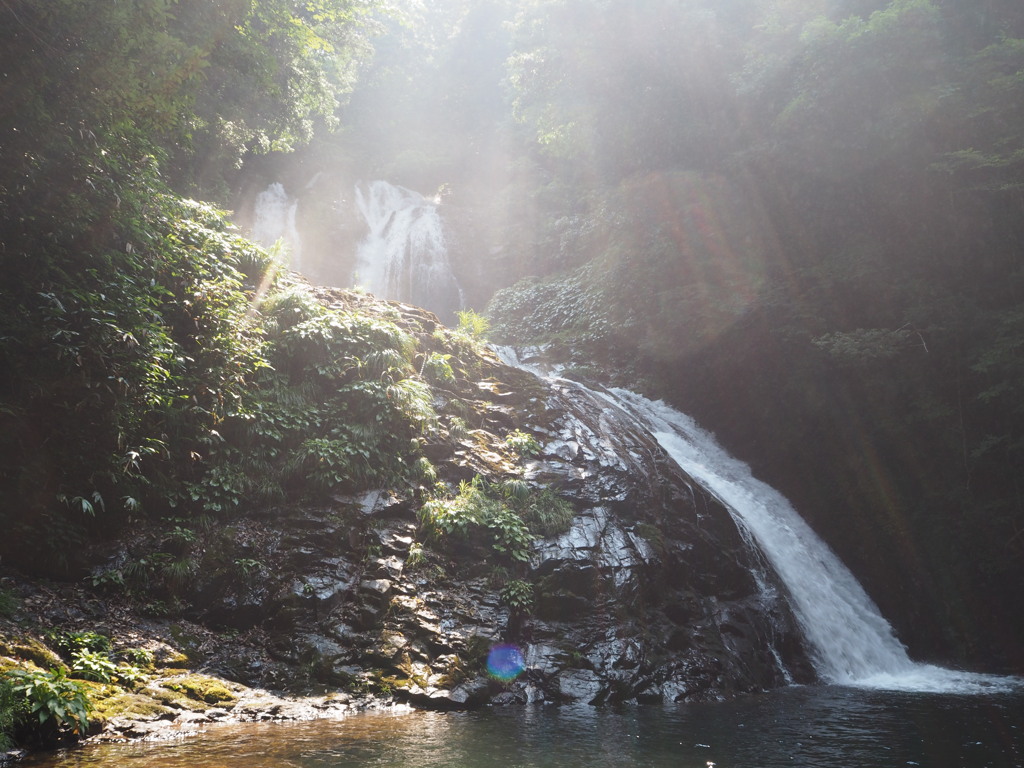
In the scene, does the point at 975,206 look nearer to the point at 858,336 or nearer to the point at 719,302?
the point at 858,336

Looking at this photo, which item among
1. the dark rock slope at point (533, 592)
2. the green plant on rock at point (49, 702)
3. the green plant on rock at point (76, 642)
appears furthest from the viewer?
the dark rock slope at point (533, 592)

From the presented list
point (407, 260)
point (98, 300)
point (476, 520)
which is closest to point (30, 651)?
point (98, 300)

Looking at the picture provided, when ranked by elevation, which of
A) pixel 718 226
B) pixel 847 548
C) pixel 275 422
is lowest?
pixel 847 548

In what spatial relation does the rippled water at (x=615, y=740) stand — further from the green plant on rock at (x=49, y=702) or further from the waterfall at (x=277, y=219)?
the waterfall at (x=277, y=219)

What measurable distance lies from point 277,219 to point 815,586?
23.9 metres

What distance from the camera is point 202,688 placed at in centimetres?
595

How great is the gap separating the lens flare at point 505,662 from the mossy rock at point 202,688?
2.98 m

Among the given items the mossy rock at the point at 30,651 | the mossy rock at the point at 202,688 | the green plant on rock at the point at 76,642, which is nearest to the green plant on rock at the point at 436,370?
the mossy rock at the point at 202,688

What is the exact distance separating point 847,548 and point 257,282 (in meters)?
13.7

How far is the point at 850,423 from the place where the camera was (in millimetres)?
15648

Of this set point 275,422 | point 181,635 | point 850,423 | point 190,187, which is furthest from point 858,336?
point 190,187

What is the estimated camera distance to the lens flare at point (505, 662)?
770cm

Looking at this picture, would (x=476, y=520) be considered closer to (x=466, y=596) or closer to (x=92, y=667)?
(x=466, y=596)

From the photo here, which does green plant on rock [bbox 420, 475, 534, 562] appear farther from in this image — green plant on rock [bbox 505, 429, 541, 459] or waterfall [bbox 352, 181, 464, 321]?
waterfall [bbox 352, 181, 464, 321]
